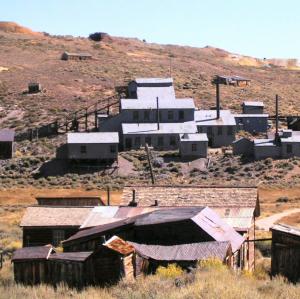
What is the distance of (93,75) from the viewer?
103 meters

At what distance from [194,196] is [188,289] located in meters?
15.8

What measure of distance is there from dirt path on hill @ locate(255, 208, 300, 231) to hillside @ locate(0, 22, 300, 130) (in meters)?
39.4

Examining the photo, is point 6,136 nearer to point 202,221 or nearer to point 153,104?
point 153,104

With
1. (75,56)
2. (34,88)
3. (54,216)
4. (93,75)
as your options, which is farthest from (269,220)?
(75,56)

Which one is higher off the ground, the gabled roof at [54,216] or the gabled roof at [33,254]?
the gabled roof at [33,254]

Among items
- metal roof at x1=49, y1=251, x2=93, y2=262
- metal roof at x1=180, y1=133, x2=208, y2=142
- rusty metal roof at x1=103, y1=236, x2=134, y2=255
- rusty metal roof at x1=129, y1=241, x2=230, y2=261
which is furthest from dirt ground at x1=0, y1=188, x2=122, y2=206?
rusty metal roof at x1=103, y1=236, x2=134, y2=255

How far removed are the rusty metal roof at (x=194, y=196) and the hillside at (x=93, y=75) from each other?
49.1m

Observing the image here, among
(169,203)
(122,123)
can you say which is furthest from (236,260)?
(122,123)

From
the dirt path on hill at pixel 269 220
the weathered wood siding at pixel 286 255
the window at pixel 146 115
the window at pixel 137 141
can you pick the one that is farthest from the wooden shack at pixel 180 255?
the window at pixel 146 115

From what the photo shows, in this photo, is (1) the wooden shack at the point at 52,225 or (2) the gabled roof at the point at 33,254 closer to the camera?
(2) the gabled roof at the point at 33,254

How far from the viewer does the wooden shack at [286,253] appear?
67.7 ft

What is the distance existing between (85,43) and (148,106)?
2674 inches

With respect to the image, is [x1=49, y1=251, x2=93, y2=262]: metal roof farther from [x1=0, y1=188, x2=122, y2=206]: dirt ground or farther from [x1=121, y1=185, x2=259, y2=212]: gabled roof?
[x1=0, y1=188, x2=122, y2=206]: dirt ground

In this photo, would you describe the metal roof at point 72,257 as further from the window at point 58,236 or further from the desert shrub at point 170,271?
the window at point 58,236
